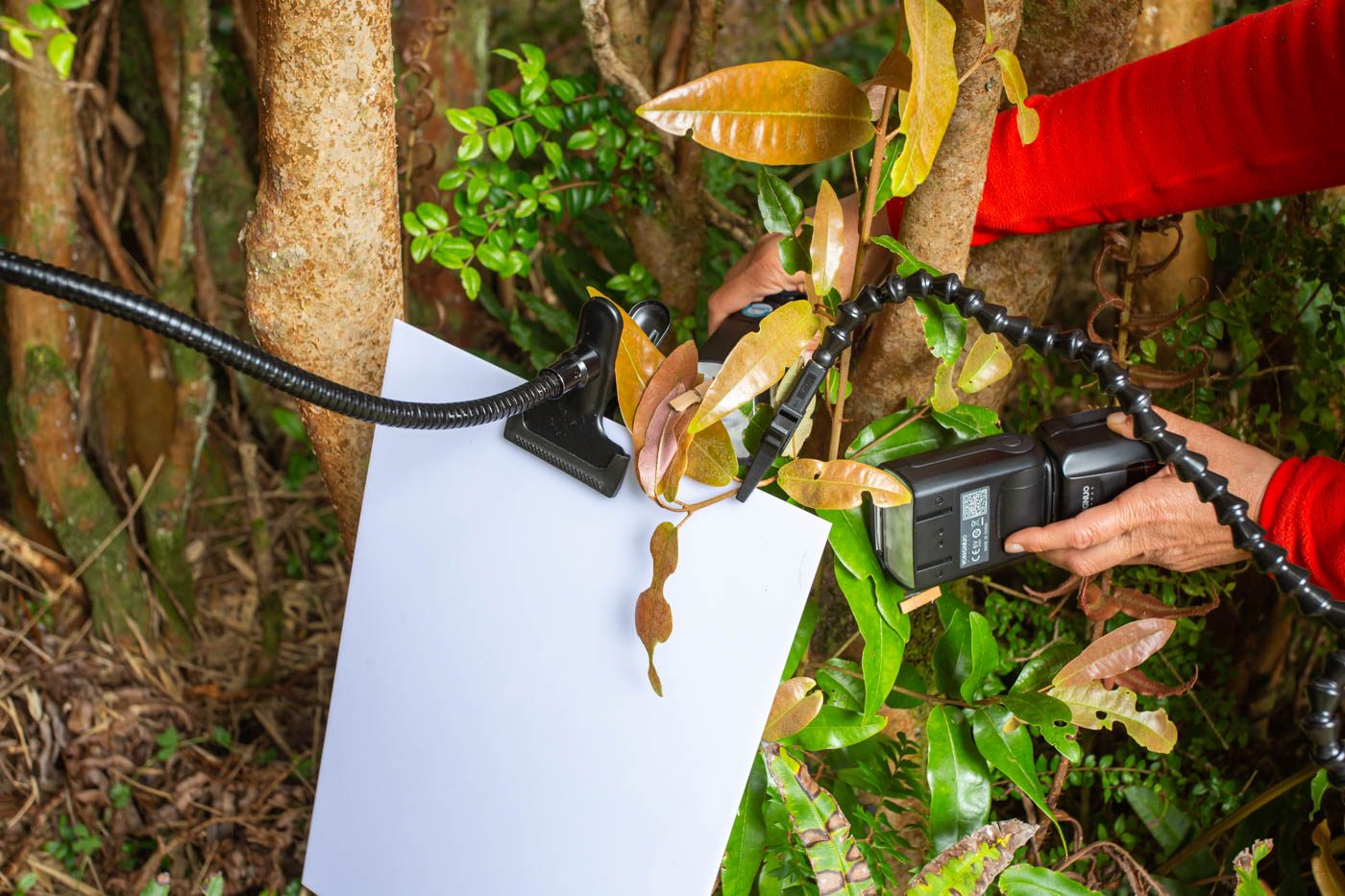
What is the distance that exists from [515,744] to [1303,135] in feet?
2.80

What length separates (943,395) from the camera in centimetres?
84

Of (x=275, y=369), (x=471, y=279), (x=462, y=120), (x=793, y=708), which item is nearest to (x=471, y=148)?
(x=462, y=120)

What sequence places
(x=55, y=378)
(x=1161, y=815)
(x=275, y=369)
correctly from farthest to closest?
1. (x=55, y=378)
2. (x=1161, y=815)
3. (x=275, y=369)

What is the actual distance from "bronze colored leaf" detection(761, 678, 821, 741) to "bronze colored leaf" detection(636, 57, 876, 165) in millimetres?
392

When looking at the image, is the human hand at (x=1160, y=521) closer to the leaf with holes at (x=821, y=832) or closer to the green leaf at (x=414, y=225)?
the leaf with holes at (x=821, y=832)

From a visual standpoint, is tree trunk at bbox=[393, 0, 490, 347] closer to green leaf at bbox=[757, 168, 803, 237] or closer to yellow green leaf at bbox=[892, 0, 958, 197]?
green leaf at bbox=[757, 168, 803, 237]

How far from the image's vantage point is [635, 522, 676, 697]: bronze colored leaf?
2.10 ft

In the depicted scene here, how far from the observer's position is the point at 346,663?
0.87m

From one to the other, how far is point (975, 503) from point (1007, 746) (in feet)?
0.70

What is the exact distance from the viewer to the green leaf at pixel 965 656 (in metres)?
0.88

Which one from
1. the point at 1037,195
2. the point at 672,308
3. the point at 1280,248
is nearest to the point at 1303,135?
the point at 1037,195

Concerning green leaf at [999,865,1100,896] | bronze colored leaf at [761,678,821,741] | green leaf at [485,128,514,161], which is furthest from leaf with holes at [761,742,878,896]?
green leaf at [485,128,514,161]

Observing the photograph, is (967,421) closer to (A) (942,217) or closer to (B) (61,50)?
(A) (942,217)

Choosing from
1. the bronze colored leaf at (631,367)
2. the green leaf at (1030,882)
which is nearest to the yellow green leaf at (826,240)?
the bronze colored leaf at (631,367)
